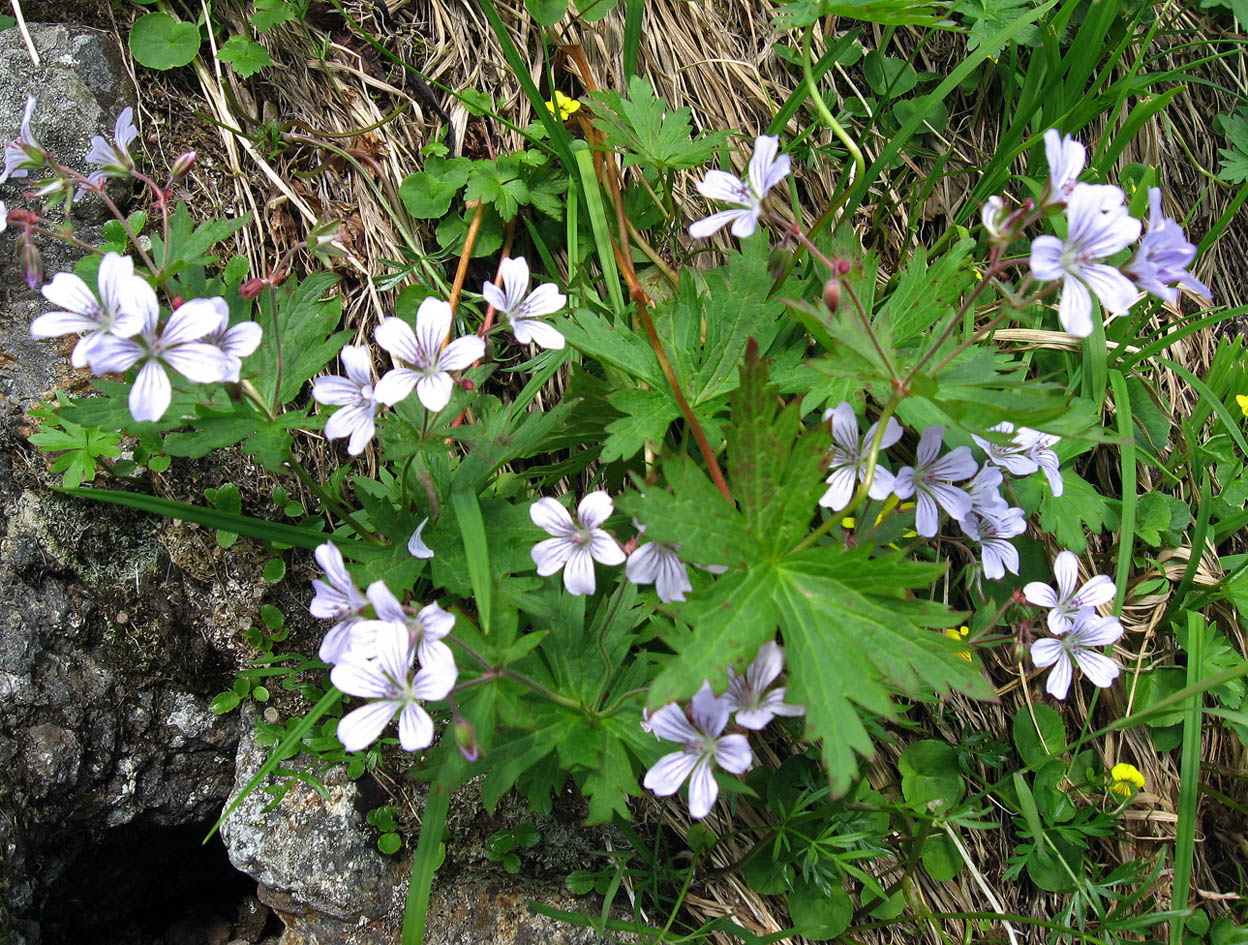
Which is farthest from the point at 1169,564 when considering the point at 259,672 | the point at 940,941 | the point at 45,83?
the point at 45,83

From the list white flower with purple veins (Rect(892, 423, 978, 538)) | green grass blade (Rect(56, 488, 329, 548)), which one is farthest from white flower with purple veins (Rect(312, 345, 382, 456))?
white flower with purple veins (Rect(892, 423, 978, 538))

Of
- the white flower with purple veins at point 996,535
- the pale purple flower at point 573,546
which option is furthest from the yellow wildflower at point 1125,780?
the pale purple flower at point 573,546

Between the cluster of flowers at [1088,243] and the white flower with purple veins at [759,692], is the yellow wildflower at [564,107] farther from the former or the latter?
the white flower with purple veins at [759,692]

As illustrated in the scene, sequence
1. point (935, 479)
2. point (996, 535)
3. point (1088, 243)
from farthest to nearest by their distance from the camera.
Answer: point (996, 535) → point (935, 479) → point (1088, 243)

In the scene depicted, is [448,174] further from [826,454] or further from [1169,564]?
[1169,564]

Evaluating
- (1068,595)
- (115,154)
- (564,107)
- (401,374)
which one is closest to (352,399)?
(401,374)

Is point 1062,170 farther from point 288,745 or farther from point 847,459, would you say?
point 288,745
